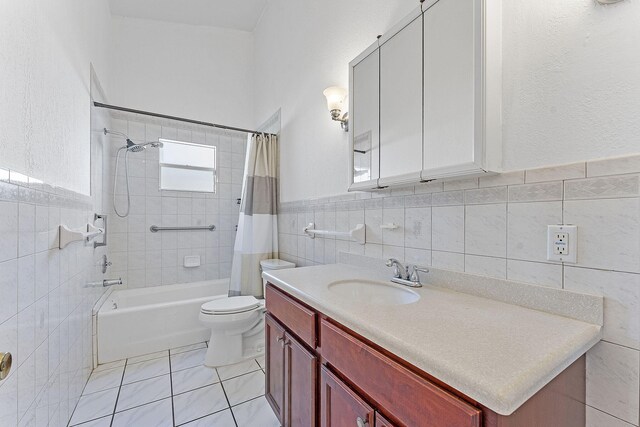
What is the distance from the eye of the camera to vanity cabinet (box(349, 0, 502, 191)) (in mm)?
976

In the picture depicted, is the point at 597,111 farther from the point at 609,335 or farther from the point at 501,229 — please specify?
the point at 609,335

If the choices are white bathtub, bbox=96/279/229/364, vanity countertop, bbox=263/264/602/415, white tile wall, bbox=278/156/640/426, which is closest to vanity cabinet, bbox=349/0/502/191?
white tile wall, bbox=278/156/640/426

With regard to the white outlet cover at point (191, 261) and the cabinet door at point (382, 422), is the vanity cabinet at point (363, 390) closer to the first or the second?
the cabinet door at point (382, 422)

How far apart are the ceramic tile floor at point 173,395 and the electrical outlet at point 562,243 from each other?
5.13 feet

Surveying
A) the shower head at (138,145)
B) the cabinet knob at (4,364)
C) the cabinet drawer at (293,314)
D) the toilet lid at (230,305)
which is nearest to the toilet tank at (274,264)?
the toilet lid at (230,305)

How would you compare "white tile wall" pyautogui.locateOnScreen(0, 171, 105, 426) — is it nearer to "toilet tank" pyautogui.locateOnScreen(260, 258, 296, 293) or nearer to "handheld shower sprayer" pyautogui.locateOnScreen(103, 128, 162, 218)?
"handheld shower sprayer" pyautogui.locateOnScreen(103, 128, 162, 218)

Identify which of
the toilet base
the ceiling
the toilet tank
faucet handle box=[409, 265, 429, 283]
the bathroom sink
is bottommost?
the toilet base

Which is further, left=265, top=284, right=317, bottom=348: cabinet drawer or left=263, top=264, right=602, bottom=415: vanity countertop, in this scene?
left=265, top=284, right=317, bottom=348: cabinet drawer

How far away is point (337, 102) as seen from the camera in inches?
69.3

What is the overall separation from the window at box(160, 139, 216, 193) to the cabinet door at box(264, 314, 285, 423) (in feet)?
7.38

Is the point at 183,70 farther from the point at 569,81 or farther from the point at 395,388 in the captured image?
the point at 395,388

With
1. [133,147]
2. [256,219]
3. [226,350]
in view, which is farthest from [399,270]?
[133,147]

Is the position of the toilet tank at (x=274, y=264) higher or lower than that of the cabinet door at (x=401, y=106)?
lower

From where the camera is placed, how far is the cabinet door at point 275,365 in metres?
1.34
